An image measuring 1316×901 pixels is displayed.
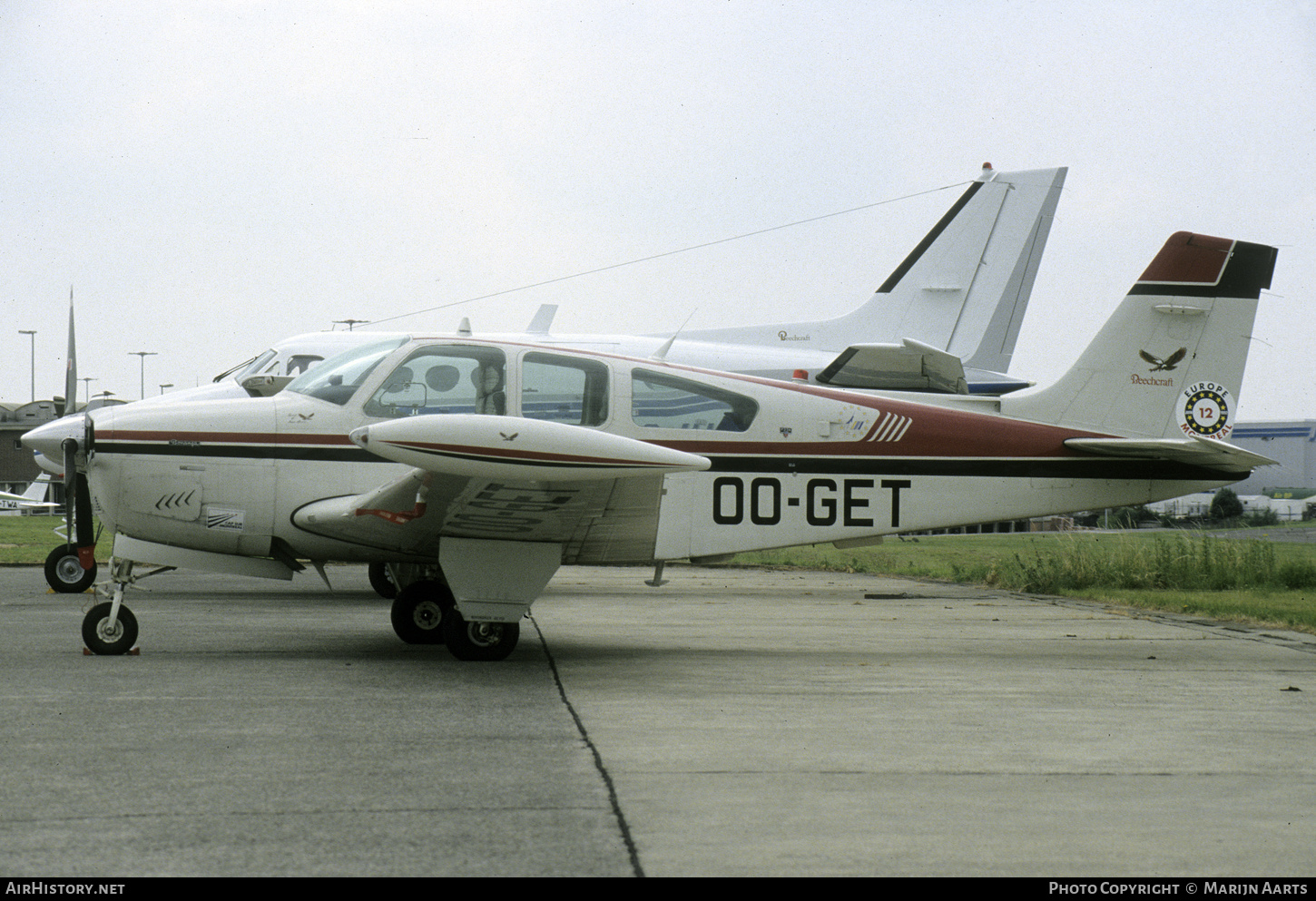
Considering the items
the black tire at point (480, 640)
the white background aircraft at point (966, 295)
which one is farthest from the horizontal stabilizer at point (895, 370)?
the black tire at point (480, 640)

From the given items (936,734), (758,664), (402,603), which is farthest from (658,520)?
(936,734)

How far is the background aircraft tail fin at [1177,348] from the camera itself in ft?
30.3

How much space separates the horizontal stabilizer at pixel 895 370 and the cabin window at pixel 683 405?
5376 millimetres

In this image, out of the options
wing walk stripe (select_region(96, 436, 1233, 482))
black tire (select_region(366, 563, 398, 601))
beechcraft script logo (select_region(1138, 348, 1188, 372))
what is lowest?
black tire (select_region(366, 563, 398, 601))

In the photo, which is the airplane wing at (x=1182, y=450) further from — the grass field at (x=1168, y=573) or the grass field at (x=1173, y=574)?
the grass field at (x=1168, y=573)

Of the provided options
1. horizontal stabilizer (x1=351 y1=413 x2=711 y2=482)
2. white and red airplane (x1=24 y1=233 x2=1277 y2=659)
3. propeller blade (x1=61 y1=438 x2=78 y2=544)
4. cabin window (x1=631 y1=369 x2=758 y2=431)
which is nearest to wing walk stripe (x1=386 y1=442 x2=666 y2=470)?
horizontal stabilizer (x1=351 y1=413 x2=711 y2=482)

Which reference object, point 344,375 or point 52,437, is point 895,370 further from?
point 52,437

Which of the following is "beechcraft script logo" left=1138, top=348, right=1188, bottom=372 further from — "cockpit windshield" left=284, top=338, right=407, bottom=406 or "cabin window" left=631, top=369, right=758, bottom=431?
"cockpit windshield" left=284, top=338, right=407, bottom=406

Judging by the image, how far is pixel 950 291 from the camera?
1733cm

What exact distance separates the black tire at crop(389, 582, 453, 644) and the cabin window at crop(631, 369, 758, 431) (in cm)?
188

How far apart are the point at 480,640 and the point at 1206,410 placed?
5.90 m

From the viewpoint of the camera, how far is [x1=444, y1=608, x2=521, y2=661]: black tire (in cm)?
745

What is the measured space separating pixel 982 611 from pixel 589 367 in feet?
18.4
